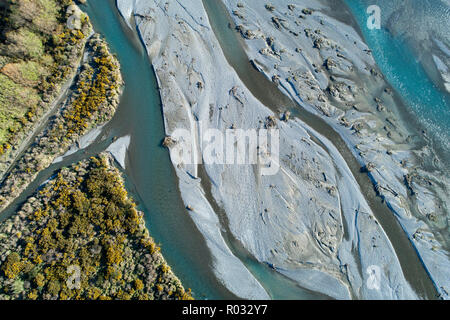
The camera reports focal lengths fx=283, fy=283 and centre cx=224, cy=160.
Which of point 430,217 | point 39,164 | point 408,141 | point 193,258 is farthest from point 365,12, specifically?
point 39,164

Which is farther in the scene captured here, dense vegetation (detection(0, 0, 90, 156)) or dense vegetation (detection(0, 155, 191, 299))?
dense vegetation (detection(0, 0, 90, 156))

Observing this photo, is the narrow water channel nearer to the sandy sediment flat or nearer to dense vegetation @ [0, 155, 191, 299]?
the sandy sediment flat

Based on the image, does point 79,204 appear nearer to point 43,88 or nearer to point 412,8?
point 43,88

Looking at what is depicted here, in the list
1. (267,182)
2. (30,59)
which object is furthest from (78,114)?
(267,182)

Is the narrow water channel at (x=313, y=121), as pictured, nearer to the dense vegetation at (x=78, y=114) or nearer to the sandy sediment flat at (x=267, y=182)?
the sandy sediment flat at (x=267, y=182)

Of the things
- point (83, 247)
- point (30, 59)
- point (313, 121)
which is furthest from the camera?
point (313, 121)

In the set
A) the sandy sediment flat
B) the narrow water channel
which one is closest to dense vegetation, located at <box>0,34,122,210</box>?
the sandy sediment flat

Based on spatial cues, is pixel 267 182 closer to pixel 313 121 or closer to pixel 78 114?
pixel 313 121
